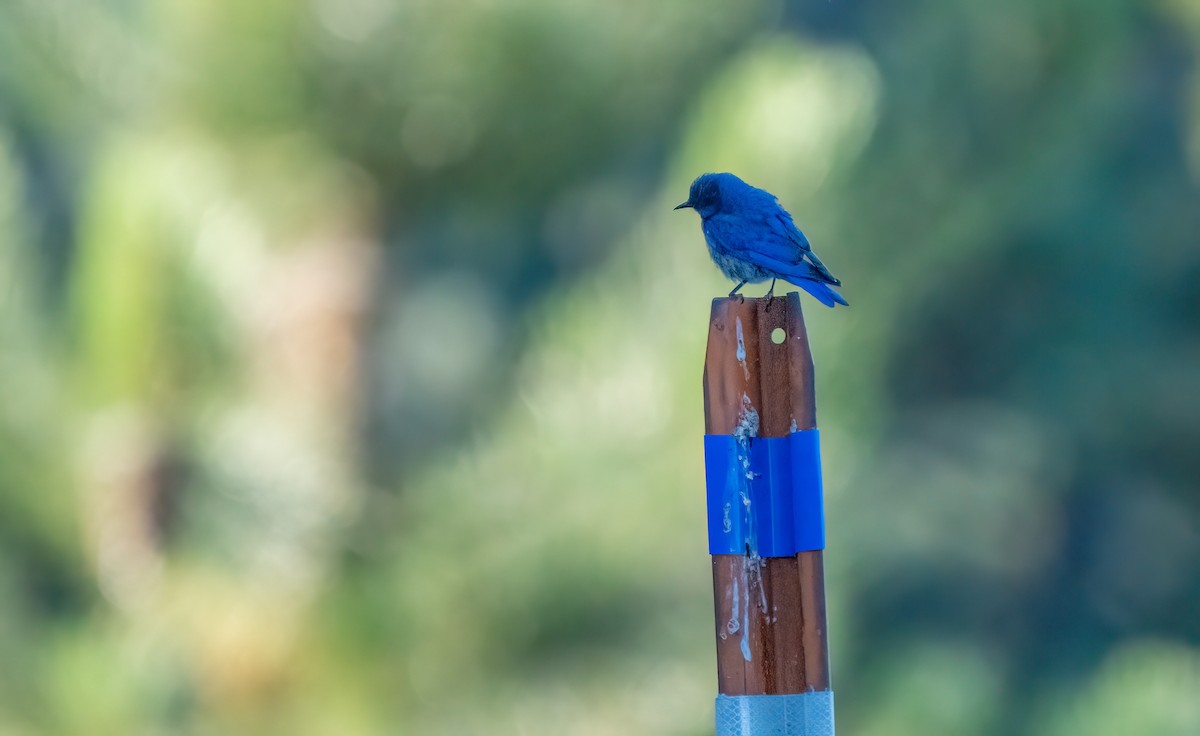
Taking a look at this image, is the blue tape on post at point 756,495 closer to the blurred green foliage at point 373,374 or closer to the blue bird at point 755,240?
the blue bird at point 755,240

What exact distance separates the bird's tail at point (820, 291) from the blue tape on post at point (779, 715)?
0.56 m

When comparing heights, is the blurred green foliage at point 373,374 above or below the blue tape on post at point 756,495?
above

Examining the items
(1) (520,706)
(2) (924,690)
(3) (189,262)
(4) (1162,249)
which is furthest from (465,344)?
(4) (1162,249)

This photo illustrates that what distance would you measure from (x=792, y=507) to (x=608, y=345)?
1.03 m

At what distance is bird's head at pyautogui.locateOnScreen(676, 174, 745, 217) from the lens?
216 cm

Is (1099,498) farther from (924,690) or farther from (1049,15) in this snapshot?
(924,690)

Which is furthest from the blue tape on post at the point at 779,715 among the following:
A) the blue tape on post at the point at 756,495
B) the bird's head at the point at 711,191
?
the bird's head at the point at 711,191

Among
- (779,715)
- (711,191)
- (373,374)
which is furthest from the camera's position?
(373,374)

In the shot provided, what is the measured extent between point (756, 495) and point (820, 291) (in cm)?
41

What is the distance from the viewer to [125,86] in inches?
99.7

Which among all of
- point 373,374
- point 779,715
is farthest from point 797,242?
point 373,374

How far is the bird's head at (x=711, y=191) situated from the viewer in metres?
2.16

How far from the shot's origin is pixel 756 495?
164cm

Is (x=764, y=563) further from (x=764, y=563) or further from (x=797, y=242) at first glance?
(x=797, y=242)
